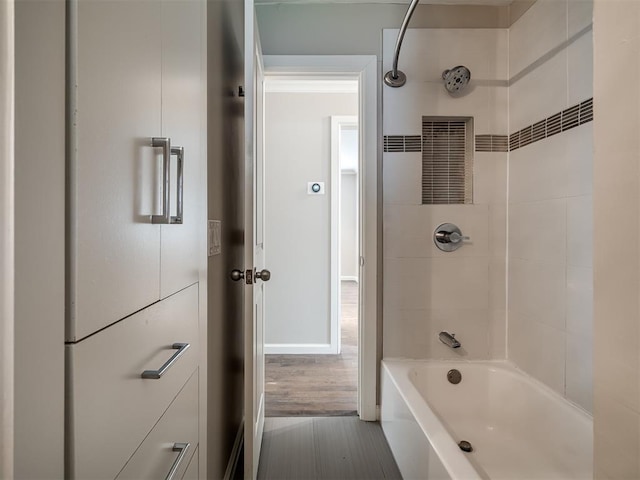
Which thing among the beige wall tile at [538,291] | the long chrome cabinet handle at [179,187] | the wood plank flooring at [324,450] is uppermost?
the long chrome cabinet handle at [179,187]

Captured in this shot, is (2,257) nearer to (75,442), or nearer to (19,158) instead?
(19,158)

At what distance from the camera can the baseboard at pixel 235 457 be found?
4.90 feet

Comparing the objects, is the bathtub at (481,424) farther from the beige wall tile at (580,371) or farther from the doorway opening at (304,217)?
the doorway opening at (304,217)

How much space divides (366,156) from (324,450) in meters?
1.63

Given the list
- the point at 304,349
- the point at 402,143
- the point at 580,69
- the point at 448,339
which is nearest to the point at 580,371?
the point at 448,339

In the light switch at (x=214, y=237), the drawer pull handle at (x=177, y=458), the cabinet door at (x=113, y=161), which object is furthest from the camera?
the light switch at (x=214, y=237)

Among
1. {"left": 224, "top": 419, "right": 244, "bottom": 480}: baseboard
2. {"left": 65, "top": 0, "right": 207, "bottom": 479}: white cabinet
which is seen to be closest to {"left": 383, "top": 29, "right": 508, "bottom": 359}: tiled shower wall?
{"left": 224, "top": 419, "right": 244, "bottom": 480}: baseboard

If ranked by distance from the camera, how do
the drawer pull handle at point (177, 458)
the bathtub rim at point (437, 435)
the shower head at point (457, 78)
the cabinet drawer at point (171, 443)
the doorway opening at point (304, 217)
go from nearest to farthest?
the cabinet drawer at point (171, 443)
the drawer pull handle at point (177, 458)
the bathtub rim at point (437, 435)
the shower head at point (457, 78)
the doorway opening at point (304, 217)

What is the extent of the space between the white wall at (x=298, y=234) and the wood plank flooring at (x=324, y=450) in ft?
3.51

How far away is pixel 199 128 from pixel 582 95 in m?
1.57

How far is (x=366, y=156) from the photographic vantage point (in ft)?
6.39

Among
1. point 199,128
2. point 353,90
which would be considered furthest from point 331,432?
point 353,90

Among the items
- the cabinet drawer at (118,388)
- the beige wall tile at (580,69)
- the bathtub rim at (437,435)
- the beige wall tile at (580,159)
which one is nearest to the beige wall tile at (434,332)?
the bathtub rim at (437,435)

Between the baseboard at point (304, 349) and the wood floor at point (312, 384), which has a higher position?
the baseboard at point (304, 349)
